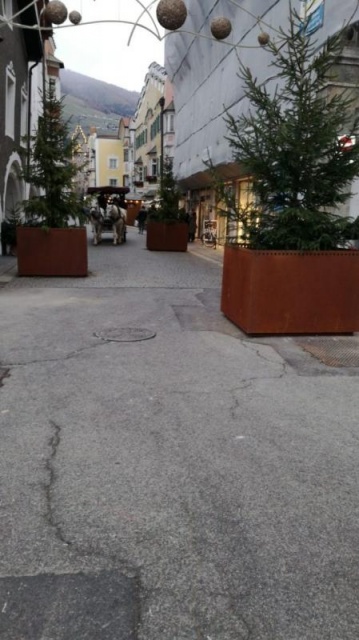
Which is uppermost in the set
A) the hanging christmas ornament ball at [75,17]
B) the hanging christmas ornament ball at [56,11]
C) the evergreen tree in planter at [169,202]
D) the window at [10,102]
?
the window at [10,102]

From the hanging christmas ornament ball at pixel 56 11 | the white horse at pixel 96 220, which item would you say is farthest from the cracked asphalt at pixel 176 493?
the white horse at pixel 96 220

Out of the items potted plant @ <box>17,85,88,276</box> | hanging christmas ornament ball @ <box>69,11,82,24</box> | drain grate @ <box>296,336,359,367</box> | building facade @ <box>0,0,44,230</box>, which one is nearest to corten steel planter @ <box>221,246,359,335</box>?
drain grate @ <box>296,336,359,367</box>

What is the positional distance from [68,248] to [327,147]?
711cm

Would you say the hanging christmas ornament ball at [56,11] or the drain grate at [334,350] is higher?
the hanging christmas ornament ball at [56,11]

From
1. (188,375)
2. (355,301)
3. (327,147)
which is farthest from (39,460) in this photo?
(327,147)

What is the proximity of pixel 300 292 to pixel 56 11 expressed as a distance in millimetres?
4810

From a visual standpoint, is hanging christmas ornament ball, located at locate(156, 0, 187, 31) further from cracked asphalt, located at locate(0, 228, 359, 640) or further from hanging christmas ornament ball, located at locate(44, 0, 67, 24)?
cracked asphalt, located at locate(0, 228, 359, 640)

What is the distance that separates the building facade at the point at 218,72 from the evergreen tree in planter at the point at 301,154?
75cm

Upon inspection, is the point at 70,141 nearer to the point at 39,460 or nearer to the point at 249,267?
the point at 249,267

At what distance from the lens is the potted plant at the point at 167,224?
22.1 m

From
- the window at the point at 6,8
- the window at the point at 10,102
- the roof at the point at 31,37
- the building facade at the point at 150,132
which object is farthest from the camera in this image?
the building facade at the point at 150,132

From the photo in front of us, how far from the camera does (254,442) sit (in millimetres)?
4164

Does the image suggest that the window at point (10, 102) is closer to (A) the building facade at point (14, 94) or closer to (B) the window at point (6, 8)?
(A) the building facade at point (14, 94)

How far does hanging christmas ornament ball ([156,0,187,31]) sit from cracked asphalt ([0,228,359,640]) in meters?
3.95
